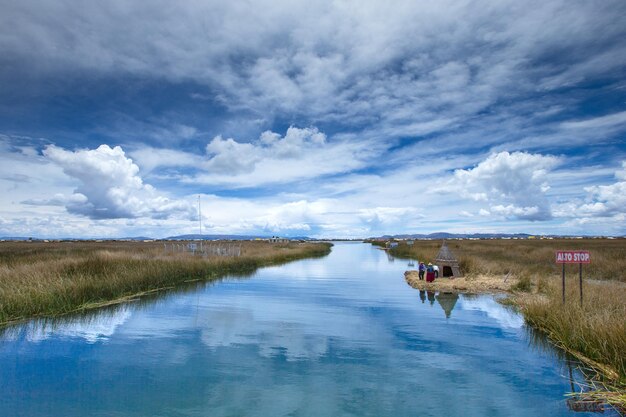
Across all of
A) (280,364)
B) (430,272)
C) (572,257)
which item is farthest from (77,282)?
(430,272)

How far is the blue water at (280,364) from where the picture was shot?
943cm

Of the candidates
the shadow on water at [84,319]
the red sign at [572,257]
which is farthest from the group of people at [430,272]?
the shadow on water at [84,319]

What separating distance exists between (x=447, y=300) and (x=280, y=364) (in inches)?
633

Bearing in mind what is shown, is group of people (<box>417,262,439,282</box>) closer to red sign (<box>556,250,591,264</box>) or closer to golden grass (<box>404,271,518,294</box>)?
golden grass (<box>404,271,518,294</box>)

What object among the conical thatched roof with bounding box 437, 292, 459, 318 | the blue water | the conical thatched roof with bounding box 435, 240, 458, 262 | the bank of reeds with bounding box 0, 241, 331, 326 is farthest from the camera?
the conical thatched roof with bounding box 435, 240, 458, 262

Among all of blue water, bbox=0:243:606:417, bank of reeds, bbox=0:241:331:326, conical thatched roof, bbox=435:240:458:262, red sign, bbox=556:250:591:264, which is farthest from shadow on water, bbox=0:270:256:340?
conical thatched roof, bbox=435:240:458:262

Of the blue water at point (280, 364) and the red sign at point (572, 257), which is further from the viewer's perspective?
the red sign at point (572, 257)

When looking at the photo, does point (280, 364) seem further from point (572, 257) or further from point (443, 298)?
point (443, 298)

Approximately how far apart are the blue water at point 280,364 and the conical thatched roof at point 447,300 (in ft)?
3.98

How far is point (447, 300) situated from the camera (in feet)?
82.3

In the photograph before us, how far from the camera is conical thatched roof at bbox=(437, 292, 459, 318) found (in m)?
22.0

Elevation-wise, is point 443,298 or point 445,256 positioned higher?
point 445,256

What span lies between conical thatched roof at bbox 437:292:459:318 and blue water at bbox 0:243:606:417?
121cm

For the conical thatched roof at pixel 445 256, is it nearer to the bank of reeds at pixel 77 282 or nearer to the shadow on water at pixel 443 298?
the shadow on water at pixel 443 298
